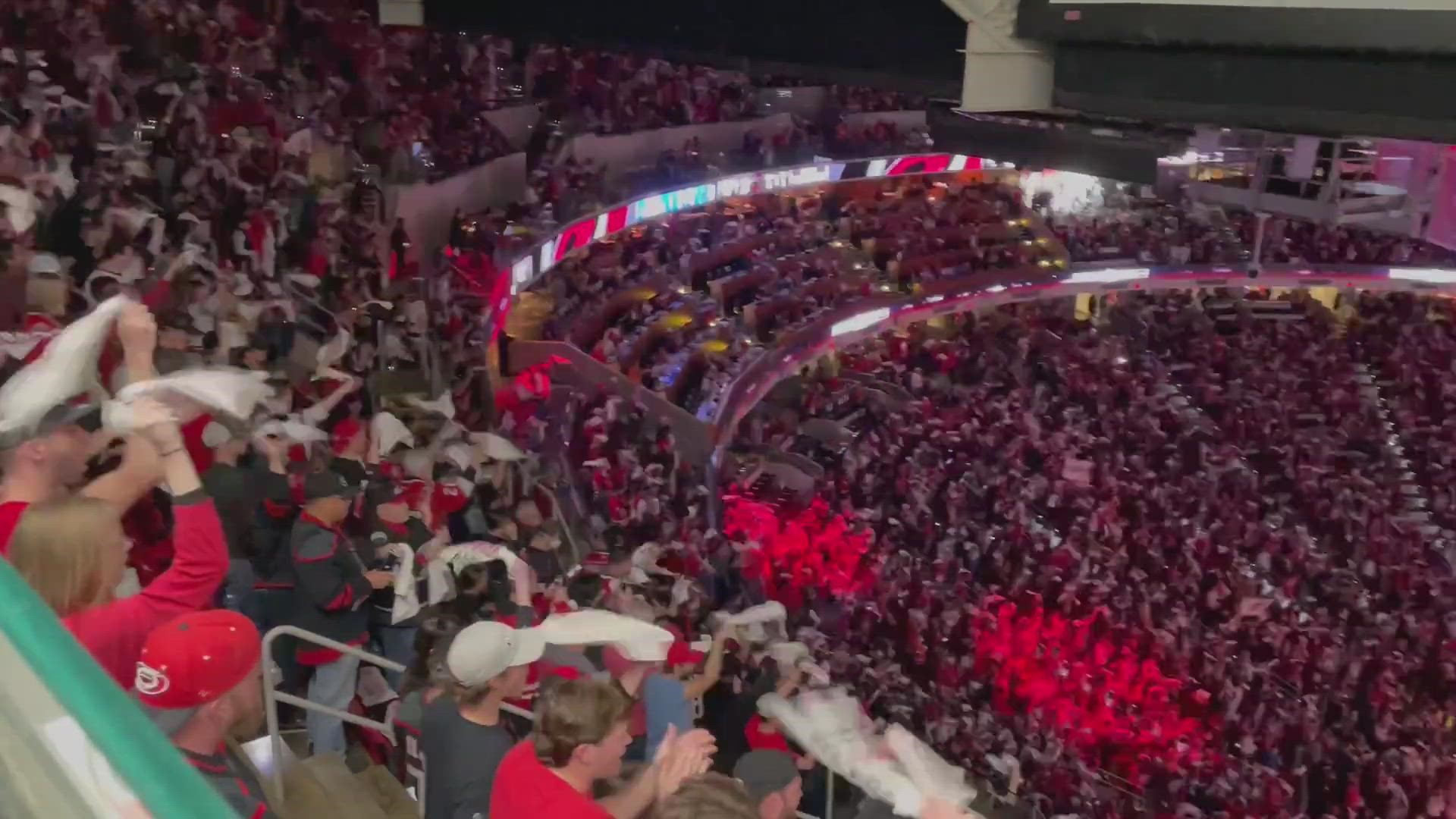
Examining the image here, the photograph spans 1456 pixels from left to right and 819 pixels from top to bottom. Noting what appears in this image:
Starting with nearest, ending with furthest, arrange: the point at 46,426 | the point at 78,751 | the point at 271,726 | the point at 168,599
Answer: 1. the point at 78,751
2. the point at 168,599
3. the point at 46,426
4. the point at 271,726

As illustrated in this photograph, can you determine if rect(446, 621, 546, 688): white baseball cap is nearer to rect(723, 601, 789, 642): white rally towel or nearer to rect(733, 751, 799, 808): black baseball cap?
rect(733, 751, 799, 808): black baseball cap

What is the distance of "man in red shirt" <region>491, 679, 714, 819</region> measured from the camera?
210 cm

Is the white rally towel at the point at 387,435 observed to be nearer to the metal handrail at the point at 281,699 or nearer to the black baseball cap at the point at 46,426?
the metal handrail at the point at 281,699

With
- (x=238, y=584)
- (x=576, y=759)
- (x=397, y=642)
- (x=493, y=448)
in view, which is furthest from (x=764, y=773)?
(x=493, y=448)

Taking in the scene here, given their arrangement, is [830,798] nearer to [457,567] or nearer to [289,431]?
[457,567]

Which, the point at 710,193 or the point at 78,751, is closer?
the point at 78,751

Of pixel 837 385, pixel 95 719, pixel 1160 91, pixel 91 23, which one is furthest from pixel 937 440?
pixel 95 719

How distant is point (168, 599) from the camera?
90.5 inches

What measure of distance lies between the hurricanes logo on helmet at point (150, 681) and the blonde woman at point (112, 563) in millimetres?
214

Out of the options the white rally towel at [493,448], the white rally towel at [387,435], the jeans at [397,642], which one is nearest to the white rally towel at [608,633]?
the jeans at [397,642]

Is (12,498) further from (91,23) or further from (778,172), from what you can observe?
(778,172)

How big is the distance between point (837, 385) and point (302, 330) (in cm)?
1146

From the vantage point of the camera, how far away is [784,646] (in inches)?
170

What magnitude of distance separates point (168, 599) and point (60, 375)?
608 mm
